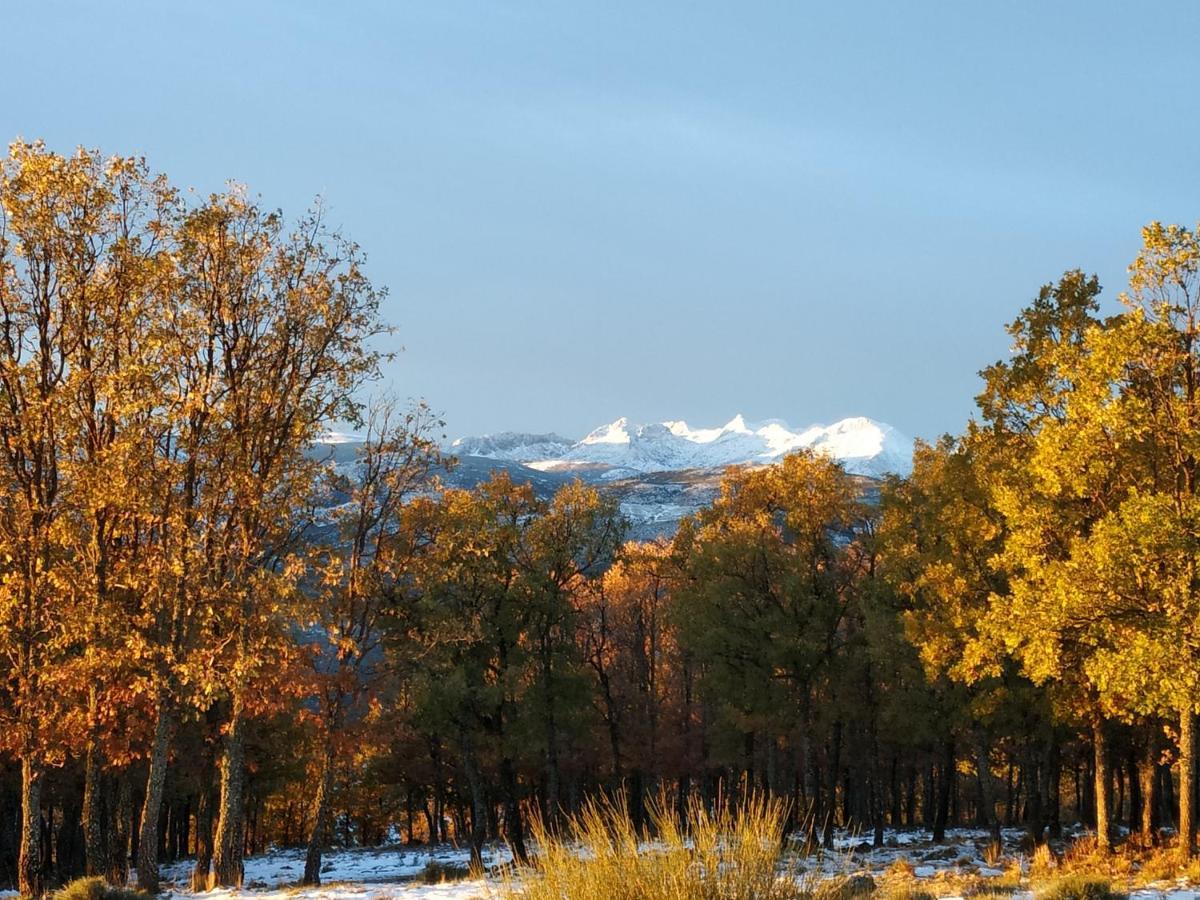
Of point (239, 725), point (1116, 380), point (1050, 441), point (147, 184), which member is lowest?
point (239, 725)

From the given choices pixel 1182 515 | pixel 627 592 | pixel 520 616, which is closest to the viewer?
pixel 1182 515

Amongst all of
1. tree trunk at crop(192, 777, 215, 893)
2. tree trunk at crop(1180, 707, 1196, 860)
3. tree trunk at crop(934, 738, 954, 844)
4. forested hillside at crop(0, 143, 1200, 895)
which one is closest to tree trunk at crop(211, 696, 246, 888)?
forested hillside at crop(0, 143, 1200, 895)

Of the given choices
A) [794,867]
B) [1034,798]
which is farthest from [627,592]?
[794,867]

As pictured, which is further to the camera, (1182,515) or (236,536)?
(236,536)

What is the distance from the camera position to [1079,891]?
11.3 m

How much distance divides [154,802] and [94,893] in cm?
375

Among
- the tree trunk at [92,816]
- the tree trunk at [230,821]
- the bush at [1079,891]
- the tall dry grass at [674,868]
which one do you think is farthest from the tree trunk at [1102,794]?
the tree trunk at [92,816]

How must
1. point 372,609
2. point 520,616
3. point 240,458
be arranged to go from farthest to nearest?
1. point 520,616
2. point 372,609
3. point 240,458

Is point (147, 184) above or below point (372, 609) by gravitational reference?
above

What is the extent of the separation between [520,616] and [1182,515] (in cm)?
2113

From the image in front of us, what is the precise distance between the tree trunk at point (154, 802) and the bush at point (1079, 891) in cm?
1402

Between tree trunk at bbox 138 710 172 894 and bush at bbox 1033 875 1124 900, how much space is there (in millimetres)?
14020

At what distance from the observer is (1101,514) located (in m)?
19.3

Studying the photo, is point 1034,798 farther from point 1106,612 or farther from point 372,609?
point 372,609
